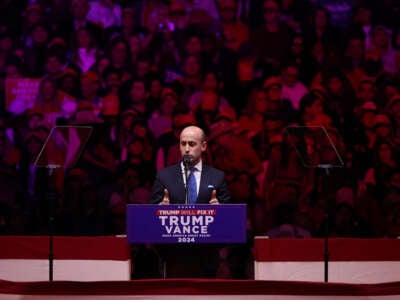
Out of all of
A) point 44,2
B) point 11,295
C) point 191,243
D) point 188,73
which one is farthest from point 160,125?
point 11,295

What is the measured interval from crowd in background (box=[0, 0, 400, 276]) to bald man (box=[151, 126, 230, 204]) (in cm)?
166

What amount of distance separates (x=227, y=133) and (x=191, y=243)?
2618 millimetres

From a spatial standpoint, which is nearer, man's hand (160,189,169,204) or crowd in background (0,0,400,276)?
man's hand (160,189,169,204)

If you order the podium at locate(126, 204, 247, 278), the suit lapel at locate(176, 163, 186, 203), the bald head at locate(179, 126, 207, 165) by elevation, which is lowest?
the podium at locate(126, 204, 247, 278)

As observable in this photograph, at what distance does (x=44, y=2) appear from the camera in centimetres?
618

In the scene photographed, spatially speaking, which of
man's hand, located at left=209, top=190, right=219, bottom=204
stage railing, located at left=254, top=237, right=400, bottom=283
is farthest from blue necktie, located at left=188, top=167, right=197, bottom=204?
stage railing, located at left=254, top=237, right=400, bottom=283

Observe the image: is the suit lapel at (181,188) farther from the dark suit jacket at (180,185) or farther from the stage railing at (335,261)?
the stage railing at (335,261)

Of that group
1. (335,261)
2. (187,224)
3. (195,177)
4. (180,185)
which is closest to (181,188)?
Result: (180,185)

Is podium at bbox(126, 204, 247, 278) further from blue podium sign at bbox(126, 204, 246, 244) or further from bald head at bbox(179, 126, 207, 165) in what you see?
bald head at bbox(179, 126, 207, 165)

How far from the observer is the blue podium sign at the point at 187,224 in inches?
129

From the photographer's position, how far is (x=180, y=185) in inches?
150

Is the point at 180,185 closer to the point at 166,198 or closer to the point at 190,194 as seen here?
the point at 190,194

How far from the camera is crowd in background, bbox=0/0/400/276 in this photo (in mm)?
5672

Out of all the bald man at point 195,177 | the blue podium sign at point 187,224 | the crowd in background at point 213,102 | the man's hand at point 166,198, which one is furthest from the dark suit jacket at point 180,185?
the crowd in background at point 213,102
